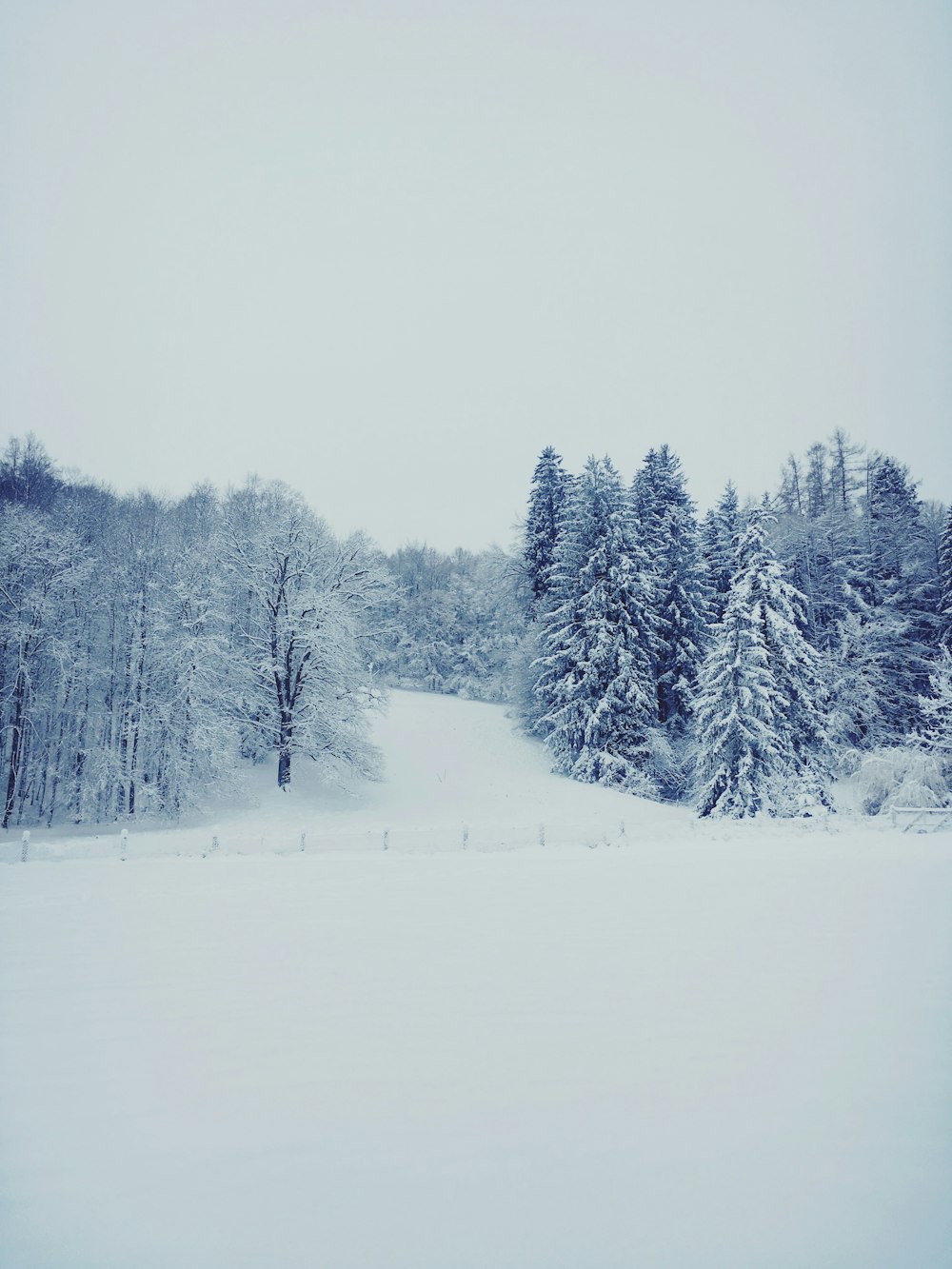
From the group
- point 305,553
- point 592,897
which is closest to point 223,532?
point 305,553

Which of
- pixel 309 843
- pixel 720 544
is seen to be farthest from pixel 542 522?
pixel 309 843

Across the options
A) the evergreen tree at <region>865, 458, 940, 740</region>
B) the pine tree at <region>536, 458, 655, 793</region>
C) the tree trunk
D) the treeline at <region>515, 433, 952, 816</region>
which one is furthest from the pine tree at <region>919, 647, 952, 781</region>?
the tree trunk

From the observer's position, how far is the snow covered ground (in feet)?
11.9

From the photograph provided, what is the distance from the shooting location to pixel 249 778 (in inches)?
1095

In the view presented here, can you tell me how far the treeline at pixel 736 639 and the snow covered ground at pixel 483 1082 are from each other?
1458 cm

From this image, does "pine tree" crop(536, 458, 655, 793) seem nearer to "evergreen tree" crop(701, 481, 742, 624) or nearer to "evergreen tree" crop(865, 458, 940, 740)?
"evergreen tree" crop(701, 481, 742, 624)

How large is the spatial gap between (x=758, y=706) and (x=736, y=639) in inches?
112

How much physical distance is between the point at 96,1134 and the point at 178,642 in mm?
23813

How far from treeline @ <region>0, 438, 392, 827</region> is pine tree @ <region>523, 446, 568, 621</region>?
39.3 ft

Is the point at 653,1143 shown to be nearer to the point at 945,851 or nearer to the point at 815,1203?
the point at 815,1203

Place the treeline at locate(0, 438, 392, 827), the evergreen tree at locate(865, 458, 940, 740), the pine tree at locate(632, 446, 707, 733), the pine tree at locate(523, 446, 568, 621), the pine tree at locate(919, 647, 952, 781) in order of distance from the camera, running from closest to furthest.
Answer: the pine tree at locate(919, 647, 952, 781) → the treeline at locate(0, 438, 392, 827) → the evergreen tree at locate(865, 458, 940, 740) → the pine tree at locate(632, 446, 707, 733) → the pine tree at locate(523, 446, 568, 621)

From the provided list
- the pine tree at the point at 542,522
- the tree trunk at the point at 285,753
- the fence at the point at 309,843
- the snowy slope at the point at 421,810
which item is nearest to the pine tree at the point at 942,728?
the snowy slope at the point at 421,810

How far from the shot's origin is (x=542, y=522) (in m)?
39.6

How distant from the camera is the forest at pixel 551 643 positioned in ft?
80.6
